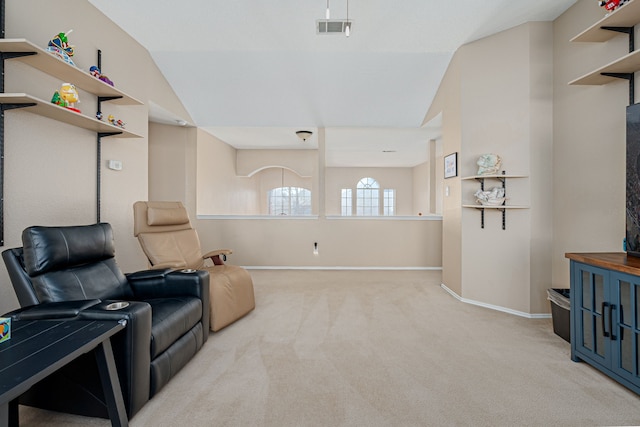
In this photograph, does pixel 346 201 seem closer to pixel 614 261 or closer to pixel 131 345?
pixel 614 261

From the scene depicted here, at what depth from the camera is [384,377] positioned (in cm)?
193

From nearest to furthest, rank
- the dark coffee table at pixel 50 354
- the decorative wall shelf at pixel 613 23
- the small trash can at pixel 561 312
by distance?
the dark coffee table at pixel 50 354, the decorative wall shelf at pixel 613 23, the small trash can at pixel 561 312

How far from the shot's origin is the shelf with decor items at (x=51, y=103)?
1907 mm

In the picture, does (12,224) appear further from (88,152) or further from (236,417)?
(236,417)

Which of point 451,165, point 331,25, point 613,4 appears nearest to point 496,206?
point 451,165

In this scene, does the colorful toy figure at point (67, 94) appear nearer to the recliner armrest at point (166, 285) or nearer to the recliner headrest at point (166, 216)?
the recliner headrest at point (166, 216)

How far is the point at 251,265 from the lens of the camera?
529cm

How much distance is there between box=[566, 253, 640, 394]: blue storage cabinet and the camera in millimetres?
1697

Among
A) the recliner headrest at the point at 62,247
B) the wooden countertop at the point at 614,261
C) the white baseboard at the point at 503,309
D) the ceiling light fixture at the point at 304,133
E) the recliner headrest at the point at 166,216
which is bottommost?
the white baseboard at the point at 503,309

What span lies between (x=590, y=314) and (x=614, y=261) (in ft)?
1.28

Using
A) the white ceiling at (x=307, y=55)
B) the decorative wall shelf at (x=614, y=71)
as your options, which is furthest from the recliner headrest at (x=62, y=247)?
the decorative wall shelf at (x=614, y=71)

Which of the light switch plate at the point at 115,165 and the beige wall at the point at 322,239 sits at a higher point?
the light switch plate at the point at 115,165

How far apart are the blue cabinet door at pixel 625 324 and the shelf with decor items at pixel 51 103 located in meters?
3.64

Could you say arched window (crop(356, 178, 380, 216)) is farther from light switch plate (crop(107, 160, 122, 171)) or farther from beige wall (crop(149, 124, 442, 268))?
light switch plate (crop(107, 160, 122, 171))
